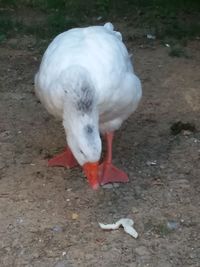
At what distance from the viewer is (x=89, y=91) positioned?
3951 mm

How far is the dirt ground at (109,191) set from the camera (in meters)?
3.79

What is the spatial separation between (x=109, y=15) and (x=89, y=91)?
390 cm

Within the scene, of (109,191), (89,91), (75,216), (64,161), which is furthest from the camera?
(64,161)

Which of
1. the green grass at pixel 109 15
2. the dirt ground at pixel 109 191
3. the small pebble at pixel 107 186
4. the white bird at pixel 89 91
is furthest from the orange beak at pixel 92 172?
the green grass at pixel 109 15

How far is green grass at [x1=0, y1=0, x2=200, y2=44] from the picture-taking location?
280 inches

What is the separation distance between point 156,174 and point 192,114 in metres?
1.00

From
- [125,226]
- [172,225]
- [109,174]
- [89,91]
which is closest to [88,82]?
[89,91]

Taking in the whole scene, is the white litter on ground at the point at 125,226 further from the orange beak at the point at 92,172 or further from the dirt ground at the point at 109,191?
the orange beak at the point at 92,172

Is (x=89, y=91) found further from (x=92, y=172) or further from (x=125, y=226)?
(x=125, y=226)

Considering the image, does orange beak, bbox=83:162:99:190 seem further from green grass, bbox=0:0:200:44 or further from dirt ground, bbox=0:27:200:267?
green grass, bbox=0:0:200:44

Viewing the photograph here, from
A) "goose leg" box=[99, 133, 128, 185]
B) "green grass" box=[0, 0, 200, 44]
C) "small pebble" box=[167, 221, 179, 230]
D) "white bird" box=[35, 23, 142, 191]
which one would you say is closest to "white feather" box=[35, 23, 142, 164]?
"white bird" box=[35, 23, 142, 191]

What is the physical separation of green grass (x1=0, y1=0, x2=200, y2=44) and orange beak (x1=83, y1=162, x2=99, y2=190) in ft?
10.5

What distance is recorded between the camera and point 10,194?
4316 millimetres

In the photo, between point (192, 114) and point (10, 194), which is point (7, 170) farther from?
point (192, 114)
